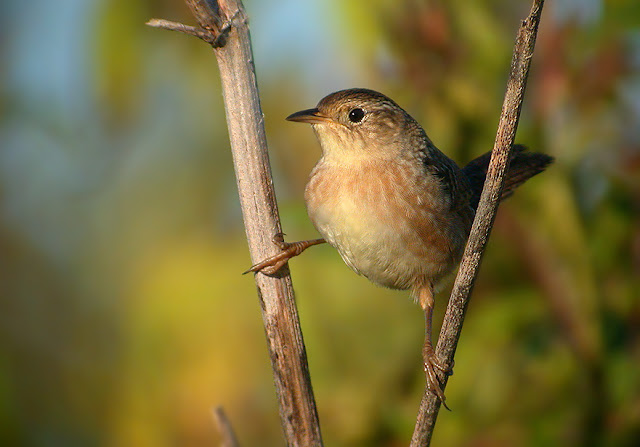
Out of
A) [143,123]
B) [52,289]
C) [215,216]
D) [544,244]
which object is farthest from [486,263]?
[52,289]

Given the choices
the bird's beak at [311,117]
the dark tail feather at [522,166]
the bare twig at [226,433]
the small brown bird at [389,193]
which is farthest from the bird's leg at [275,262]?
the dark tail feather at [522,166]

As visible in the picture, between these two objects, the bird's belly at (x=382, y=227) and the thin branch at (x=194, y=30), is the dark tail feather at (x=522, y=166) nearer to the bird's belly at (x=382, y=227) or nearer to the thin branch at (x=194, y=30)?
the bird's belly at (x=382, y=227)

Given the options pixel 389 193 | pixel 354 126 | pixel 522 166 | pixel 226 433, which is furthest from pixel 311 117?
pixel 226 433

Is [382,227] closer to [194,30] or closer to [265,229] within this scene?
[265,229]

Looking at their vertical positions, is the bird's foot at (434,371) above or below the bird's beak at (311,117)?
below

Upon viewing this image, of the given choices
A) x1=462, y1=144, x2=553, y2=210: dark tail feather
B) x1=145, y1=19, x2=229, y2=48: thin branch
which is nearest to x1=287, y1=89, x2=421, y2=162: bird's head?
x1=462, y1=144, x2=553, y2=210: dark tail feather
